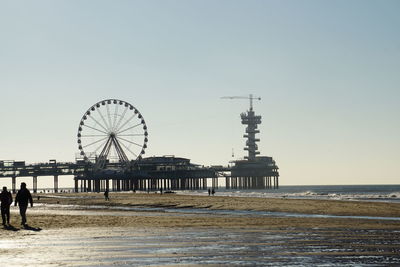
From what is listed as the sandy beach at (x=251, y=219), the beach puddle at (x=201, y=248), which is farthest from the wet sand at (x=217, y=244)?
the sandy beach at (x=251, y=219)

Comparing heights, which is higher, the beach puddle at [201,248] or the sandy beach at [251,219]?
the beach puddle at [201,248]

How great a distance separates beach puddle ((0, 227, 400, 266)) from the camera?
13.9 meters

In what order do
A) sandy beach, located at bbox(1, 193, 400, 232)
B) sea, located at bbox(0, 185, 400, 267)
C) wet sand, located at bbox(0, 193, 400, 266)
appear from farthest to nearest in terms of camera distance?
sandy beach, located at bbox(1, 193, 400, 232)
wet sand, located at bbox(0, 193, 400, 266)
sea, located at bbox(0, 185, 400, 267)

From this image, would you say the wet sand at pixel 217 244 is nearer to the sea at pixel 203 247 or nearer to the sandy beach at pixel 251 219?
the sea at pixel 203 247

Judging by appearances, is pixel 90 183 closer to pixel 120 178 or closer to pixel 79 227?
pixel 120 178

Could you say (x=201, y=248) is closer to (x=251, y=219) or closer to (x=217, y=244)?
(x=217, y=244)

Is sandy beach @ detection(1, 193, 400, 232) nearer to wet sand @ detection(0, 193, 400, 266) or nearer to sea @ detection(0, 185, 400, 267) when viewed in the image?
wet sand @ detection(0, 193, 400, 266)

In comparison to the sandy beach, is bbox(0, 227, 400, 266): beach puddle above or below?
above

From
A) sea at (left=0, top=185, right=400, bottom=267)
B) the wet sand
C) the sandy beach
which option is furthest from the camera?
the sandy beach

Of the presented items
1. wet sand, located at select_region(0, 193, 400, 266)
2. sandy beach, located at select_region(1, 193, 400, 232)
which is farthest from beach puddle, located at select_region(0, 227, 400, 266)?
sandy beach, located at select_region(1, 193, 400, 232)

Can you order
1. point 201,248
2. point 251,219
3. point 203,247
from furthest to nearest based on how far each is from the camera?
1. point 251,219
2. point 203,247
3. point 201,248

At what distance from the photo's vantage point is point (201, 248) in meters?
16.5

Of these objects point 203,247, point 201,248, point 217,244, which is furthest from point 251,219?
point 201,248

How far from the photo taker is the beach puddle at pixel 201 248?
1388cm
